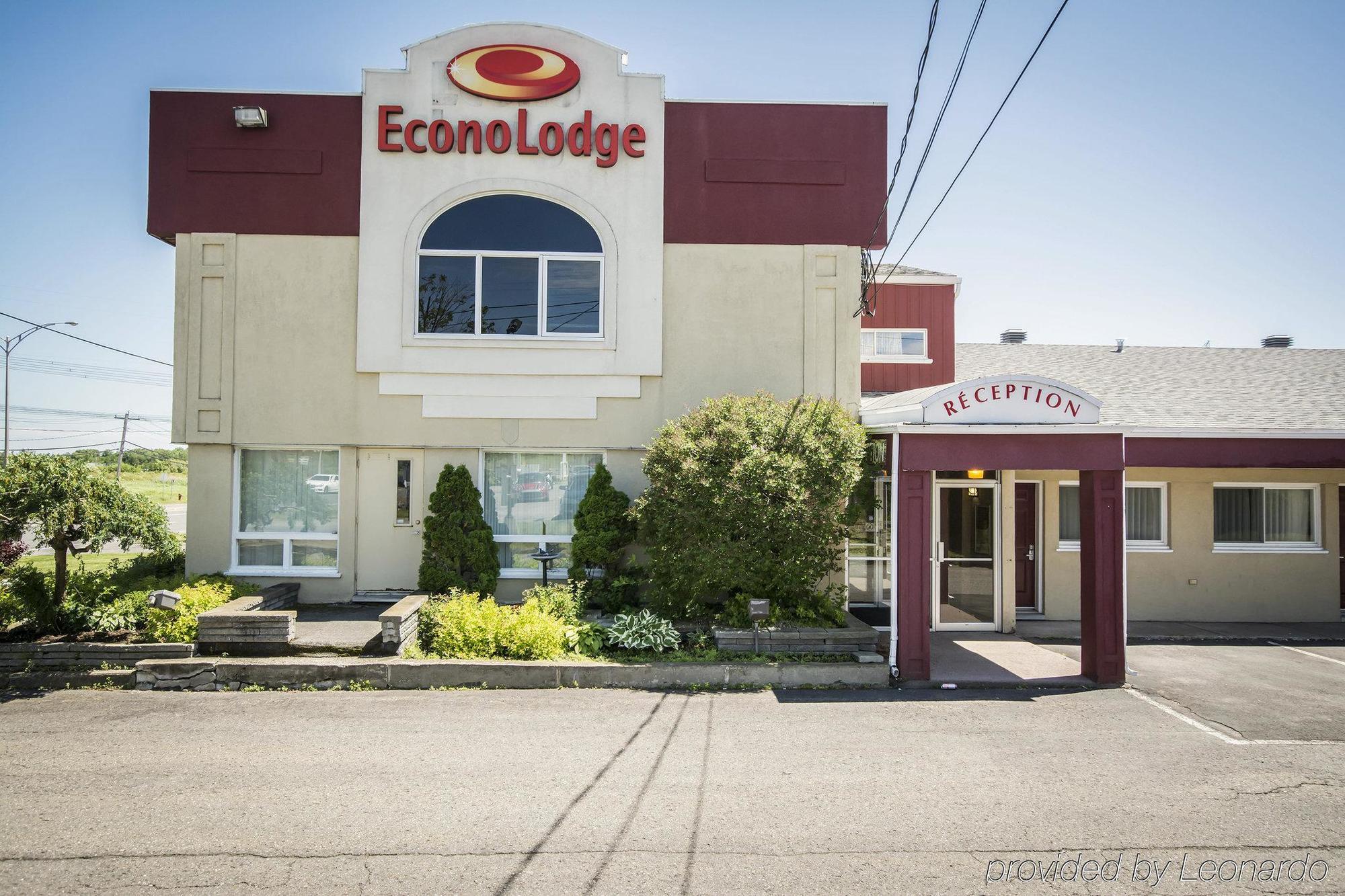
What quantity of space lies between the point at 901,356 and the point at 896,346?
25cm

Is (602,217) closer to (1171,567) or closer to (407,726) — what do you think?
(407,726)

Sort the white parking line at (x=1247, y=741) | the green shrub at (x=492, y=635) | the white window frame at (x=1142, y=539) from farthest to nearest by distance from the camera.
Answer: the white window frame at (x=1142, y=539) < the green shrub at (x=492, y=635) < the white parking line at (x=1247, y=741)

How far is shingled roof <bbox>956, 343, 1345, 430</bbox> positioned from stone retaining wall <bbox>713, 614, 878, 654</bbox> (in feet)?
14.9

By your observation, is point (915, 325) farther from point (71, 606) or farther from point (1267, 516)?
point (71, 606)

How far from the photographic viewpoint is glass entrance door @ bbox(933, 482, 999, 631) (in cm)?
1130

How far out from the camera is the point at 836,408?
9.60 metres

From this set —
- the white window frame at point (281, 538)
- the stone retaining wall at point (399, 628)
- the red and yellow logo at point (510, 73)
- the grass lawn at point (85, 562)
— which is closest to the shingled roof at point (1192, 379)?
the red and yellow logo at point (510, 73)

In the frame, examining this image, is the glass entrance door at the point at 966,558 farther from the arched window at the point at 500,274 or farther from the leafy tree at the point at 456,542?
the leafy tree at the point at 456,542

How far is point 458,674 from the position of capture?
8109 mm

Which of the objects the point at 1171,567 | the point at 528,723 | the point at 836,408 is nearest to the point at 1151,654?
the point at 1171,567

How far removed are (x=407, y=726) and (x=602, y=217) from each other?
758cm

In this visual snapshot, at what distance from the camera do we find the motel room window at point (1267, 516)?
12500 mm

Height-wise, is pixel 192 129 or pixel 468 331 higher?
pixel 192 129

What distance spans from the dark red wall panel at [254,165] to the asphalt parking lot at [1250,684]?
12.4 meters
